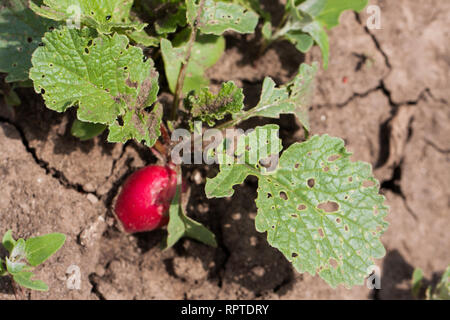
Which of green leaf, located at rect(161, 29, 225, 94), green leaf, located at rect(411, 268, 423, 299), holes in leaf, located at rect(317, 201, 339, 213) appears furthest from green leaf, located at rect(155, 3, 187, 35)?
green leaf, located at rect(411, 268, 423, 299)

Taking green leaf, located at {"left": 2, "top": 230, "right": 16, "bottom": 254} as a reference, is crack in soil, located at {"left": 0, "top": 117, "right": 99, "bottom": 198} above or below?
above

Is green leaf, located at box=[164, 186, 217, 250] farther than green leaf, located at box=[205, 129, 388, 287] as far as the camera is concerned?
Yes

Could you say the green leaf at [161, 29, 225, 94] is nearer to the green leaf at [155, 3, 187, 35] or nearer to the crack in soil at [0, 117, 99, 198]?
the green leaf at [155, 3, 187, 35]

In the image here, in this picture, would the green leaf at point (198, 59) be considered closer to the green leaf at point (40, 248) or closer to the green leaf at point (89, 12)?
the green leaf at point (89, 12)

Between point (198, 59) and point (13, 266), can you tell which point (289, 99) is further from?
point (13, 266)

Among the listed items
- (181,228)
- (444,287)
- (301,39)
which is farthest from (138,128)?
(444,287)

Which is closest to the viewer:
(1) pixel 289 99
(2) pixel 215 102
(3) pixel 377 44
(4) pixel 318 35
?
(2) pixel 215 102
